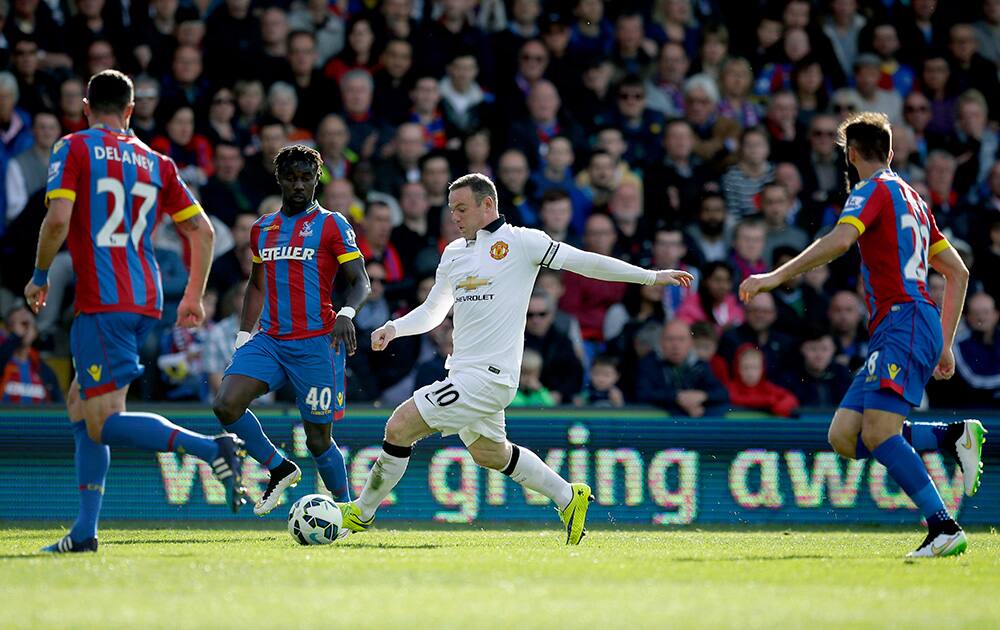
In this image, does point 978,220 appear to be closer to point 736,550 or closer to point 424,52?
point 424,52

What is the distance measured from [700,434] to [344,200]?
4.21 m

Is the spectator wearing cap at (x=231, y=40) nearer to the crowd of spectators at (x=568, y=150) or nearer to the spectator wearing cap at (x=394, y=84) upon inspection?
the crowd of spectators at (x=568, y=150)

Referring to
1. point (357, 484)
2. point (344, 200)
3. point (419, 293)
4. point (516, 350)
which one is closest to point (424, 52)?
point (344, 200)

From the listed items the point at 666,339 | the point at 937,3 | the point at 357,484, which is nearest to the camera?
the point at 357,484

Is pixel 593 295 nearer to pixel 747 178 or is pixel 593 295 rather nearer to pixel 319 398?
pixel 747 178

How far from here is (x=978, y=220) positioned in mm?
16141

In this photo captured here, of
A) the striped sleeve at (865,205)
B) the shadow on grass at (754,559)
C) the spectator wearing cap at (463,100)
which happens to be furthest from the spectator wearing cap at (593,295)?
the striped sleeve at (865,205)

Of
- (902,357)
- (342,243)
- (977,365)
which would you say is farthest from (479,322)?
(977,365)

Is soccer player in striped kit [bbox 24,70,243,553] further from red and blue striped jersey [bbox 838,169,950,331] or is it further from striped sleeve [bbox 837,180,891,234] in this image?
red and blue striped jersey [bbox 838,169,950,331]

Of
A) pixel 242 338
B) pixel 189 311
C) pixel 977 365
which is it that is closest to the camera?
pixel 189 311

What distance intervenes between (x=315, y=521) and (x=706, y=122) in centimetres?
914

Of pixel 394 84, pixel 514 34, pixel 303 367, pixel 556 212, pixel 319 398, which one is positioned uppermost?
pixel 514 34

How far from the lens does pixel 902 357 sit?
8391mm

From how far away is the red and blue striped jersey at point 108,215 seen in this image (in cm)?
812
